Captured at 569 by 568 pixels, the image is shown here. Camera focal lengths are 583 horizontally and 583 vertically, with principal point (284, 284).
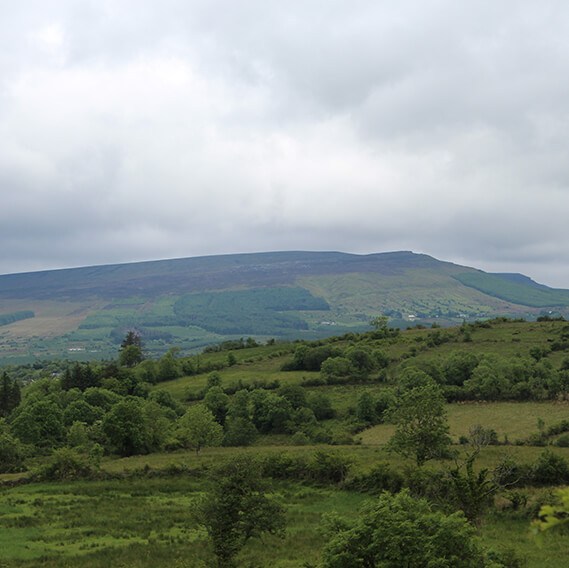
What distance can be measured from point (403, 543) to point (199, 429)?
57.1 m

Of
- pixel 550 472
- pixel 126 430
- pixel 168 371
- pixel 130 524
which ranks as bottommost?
pixel 168 371

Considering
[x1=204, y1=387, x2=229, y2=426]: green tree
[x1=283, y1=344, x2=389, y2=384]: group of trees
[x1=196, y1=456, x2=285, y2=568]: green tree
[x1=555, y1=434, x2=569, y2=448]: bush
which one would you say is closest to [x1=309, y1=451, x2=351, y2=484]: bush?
[x1=196, y1=456, x2=285, y2=568]: green tree

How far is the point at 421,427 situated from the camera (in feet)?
161

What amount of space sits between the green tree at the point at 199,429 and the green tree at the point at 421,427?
31.3 metres

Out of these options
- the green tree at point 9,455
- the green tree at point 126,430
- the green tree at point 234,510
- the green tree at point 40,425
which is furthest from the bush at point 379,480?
the green tree at point 40,425

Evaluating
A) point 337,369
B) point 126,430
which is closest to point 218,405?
point 126,430

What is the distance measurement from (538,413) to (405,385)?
71.9 feet

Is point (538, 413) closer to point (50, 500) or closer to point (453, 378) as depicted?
point (453, 378)

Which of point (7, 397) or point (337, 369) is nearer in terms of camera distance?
point (7, 397)

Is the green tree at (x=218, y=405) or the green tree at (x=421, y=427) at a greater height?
the green tree at (x=421, y=427)

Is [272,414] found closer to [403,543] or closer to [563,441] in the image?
[563,441]

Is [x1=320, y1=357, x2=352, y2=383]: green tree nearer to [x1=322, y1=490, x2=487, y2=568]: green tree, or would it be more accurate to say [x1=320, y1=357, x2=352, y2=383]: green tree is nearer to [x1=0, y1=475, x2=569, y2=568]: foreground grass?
[x1=0, y1=475, x2=569, y2=568]: foreground grass

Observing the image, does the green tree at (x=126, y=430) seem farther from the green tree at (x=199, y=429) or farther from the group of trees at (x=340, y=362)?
the group of trees at (x=340, y=362)

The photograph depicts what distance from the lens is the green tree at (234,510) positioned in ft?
88.3
